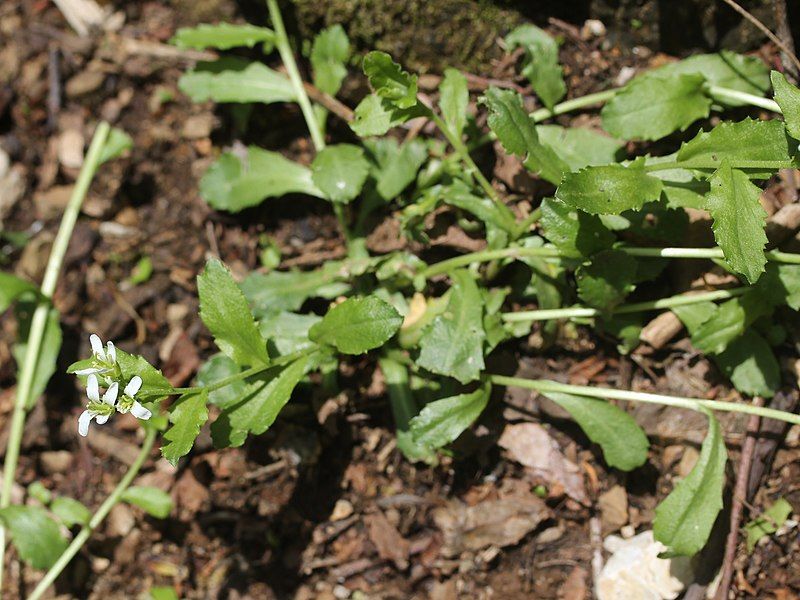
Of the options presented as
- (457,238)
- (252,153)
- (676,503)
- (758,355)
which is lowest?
(676,503)

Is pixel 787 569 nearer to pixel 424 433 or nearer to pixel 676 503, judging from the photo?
pixel 676 503

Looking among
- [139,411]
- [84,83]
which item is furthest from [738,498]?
[84,83]

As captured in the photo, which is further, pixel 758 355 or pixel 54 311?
pixel 54 311

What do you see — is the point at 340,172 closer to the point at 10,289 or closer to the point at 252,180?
the point at 252,180

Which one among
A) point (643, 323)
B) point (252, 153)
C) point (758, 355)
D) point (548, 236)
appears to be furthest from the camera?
point (252, 153)

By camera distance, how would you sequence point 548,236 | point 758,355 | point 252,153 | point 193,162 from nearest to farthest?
point 548,236 < point 758,355 < point 252,153 < point 193,162

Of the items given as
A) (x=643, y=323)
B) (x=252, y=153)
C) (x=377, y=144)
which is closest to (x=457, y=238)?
(x=377, y=144)

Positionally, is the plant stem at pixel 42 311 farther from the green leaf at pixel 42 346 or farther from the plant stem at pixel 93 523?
the plant stem at pixel 93 523

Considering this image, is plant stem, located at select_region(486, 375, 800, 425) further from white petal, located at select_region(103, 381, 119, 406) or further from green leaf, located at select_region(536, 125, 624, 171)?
white petal, located at select_region(103, 381, 119, 406)
